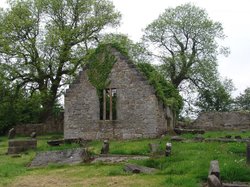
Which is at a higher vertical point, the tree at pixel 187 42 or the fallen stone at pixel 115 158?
the tree at pixel 187 42

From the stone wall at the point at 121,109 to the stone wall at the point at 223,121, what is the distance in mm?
11468

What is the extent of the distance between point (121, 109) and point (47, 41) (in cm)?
1342

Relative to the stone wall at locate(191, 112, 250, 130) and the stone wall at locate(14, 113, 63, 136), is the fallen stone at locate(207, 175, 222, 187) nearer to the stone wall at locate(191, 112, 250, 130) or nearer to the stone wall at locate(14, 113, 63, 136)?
the stone wall at locate(14, 113, 63, 136)

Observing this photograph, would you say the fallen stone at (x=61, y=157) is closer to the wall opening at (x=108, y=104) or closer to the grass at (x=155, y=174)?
the grass at (x=155, y=174)

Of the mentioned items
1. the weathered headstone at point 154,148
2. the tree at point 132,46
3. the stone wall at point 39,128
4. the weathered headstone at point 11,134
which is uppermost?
the tree at point 132,46

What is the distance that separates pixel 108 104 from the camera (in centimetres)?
2450

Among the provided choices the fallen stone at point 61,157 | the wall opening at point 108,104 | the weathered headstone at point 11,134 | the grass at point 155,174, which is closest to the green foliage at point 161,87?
the wall opening at point 108,104

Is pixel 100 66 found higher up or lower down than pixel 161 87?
higher up

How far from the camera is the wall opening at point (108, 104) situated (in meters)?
24.0

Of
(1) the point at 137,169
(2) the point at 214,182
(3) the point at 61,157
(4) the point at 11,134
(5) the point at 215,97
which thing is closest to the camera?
(2) the point at 214,182

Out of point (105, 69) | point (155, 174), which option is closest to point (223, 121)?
point (105, 69)

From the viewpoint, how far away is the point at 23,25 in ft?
115

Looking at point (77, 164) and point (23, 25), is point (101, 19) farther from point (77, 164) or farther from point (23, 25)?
point (77, 164)

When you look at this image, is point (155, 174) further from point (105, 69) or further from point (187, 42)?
point (187, 42)
